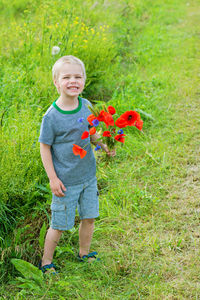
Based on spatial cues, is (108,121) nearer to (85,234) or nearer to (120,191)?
(85,234)

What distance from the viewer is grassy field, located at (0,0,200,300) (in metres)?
2.24

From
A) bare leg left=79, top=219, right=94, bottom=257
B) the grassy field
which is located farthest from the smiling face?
bare leg left=79, top=219, right=94, bottom=257

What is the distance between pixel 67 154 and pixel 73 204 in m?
0.33

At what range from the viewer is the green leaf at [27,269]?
2225 millimetres

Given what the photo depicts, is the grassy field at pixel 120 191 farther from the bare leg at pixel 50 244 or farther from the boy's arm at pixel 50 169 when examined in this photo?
the boy's arm at pixel 50 169

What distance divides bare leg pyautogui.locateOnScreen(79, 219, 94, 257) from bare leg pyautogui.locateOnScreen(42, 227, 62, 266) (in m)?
0.15

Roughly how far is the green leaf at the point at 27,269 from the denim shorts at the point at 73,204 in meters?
0.28

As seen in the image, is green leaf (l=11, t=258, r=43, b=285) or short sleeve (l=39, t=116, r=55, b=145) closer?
short sleeve (l=39, t=116, r=55, b=145)

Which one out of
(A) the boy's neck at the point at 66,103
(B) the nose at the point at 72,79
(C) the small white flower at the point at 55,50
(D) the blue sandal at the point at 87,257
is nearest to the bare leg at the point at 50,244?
(D) the blue sandal at the point at 87,257

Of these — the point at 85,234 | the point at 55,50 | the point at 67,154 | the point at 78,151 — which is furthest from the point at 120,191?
the point at 55,50

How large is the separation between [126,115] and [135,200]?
114 centimetres

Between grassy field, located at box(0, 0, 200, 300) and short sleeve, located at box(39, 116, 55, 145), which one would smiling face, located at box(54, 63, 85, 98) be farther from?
grassy field, located at box(0, 0, 200, 300)

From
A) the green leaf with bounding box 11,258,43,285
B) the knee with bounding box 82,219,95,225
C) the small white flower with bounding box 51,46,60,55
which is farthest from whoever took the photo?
the small white flower with bounding box 51,46,60,55

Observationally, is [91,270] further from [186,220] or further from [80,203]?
[186,220]
